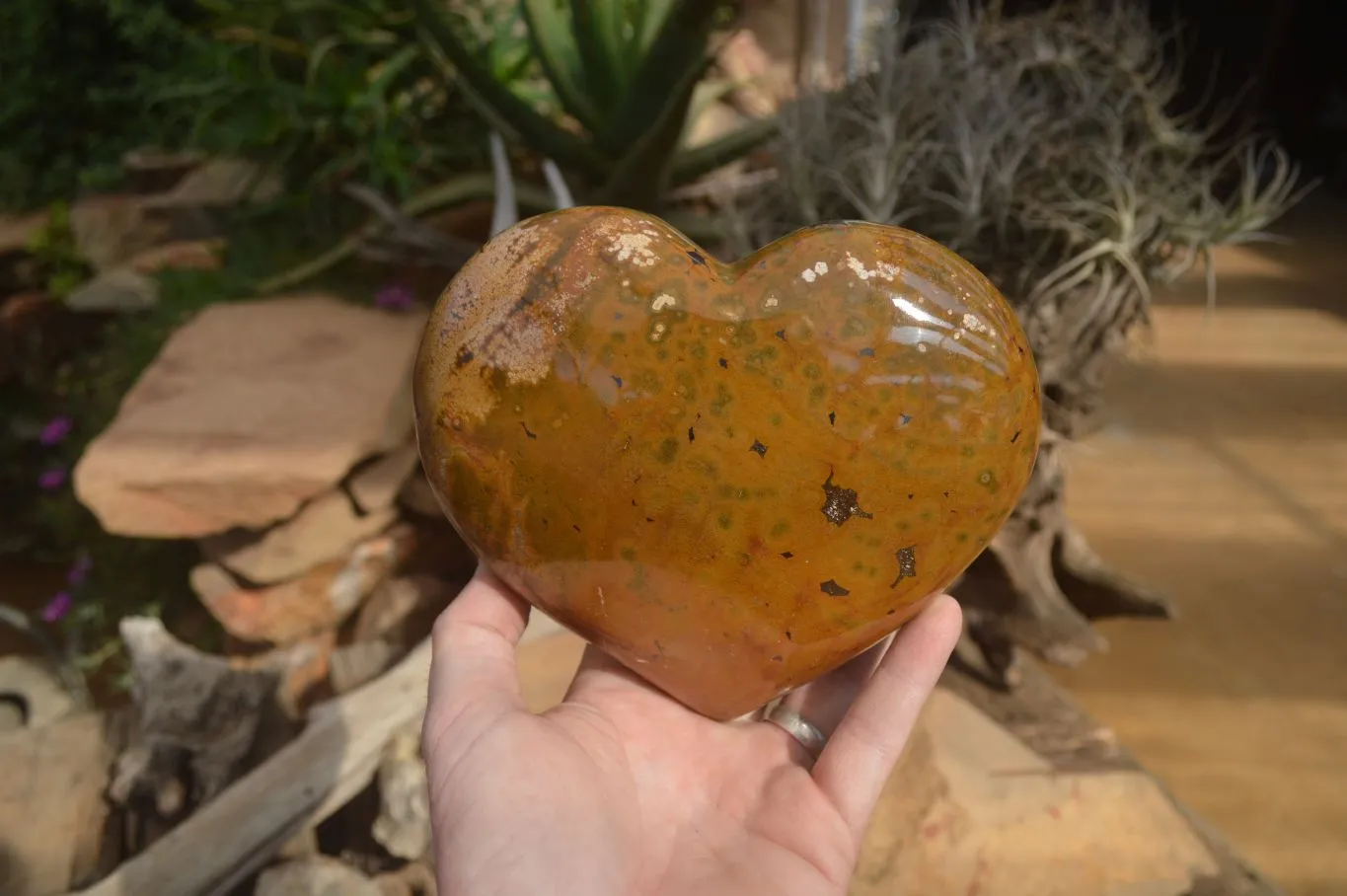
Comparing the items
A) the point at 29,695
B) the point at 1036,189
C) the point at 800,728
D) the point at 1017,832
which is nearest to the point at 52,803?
the point at 29,695

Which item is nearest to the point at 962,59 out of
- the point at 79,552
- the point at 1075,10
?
the point at 1075,10

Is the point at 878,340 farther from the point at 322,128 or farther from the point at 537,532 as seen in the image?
the point at 322,128

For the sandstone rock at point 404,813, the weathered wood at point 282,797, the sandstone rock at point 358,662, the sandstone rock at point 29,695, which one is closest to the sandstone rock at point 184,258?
the sandstone rock at point 29,695

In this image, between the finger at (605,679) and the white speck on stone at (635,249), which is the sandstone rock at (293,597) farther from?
the white speck on stone at (635,249)

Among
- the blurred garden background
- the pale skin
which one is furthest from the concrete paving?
the pale skin

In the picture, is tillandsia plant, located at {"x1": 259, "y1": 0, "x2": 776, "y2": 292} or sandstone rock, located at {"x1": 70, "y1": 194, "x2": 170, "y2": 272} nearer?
tillandsia plant, located at {"x1": 259, "y1": 0, "x2": 776, "y2": 292}

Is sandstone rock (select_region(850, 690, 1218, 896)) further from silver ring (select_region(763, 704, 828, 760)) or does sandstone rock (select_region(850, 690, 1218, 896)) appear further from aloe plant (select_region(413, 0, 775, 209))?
aloe plant (select_region(413, 0, 775, 209))
